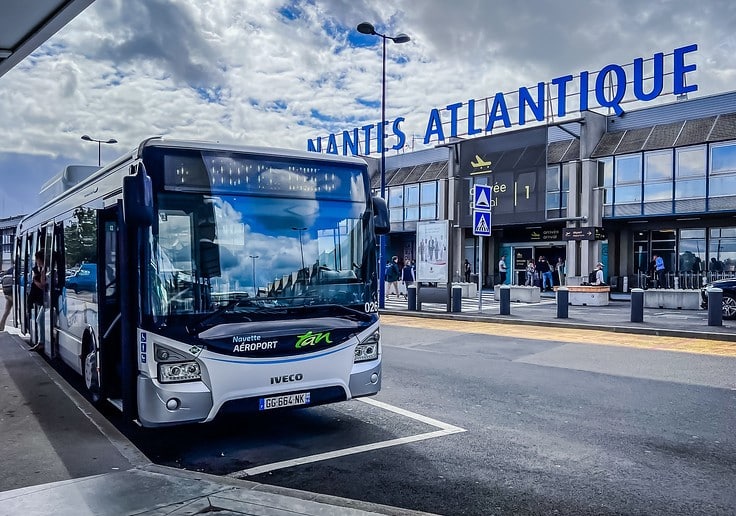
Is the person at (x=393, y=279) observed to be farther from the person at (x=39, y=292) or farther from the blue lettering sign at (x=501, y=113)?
the person at (x=39, y=292)

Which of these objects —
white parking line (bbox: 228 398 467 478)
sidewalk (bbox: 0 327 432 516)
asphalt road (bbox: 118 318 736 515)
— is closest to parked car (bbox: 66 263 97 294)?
sidewalk (bbox: 0 327 432 516)

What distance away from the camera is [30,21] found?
23.4 feet

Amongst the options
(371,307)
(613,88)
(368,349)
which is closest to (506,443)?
(368,349)

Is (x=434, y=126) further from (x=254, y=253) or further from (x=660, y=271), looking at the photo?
(x=254, y=253)

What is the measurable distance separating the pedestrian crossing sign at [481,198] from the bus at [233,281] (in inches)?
489

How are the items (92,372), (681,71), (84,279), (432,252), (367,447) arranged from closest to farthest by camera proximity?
1. (367,447)
2. (92,372)
3. (84,279)
4. (432,252)
5. (681,71)

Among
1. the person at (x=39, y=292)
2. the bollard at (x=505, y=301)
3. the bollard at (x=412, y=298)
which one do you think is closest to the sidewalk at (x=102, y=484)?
the person at (x=39, y=292)

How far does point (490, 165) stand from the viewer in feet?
108

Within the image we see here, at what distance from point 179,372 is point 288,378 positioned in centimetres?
101

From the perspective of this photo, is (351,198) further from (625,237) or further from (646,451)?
(625,237)

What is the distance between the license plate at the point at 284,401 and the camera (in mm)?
5652

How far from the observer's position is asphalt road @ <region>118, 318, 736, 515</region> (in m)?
4.70

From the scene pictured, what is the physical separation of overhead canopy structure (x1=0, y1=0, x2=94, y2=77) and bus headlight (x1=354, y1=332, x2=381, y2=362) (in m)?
4.68

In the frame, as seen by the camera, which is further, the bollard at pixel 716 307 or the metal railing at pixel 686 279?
the metal railing at pixel 686 279
